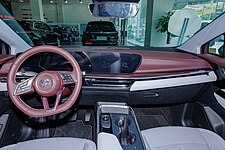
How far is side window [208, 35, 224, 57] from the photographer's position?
1489 mm

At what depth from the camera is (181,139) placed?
135 centimetres

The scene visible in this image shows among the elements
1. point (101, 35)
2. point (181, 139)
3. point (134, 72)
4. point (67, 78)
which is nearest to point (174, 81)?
point (134, 72)

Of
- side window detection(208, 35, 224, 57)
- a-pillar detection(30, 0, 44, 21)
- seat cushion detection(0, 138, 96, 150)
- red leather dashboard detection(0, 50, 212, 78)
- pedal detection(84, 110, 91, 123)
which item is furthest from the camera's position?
a-pillar detection(30, 0, 44, 21)

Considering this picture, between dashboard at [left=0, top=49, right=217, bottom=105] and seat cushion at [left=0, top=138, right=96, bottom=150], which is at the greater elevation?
dashboard at [left=0, top=49, right=217, bottom=105]

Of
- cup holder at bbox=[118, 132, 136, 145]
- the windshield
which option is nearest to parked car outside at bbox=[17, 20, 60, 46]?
the windshield

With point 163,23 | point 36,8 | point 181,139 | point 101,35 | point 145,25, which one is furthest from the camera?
point 36,8

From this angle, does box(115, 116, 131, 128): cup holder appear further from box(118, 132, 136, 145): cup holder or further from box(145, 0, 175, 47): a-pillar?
box(145, 0, 175, 47): a-pillar

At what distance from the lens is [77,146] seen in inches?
47.9

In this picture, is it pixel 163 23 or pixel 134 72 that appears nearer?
pixel 134 72

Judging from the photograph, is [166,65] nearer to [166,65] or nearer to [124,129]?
[166,65]

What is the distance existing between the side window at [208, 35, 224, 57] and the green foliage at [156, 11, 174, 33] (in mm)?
5132

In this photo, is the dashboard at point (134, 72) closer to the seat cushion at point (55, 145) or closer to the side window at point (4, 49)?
the side window at point (4, 49)

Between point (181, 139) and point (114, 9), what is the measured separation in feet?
3.85

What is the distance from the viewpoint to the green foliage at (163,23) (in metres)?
6.54
